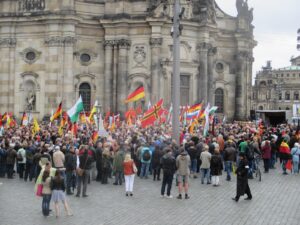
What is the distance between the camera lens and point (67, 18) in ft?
148

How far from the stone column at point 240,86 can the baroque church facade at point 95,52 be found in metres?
5.14

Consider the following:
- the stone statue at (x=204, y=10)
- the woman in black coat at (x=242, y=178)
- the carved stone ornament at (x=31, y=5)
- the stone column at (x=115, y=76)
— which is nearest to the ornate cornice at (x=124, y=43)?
the stone column at (x=115, y=76)

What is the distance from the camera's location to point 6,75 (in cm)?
4722

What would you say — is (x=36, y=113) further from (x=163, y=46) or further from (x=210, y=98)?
(x=210, y=98)

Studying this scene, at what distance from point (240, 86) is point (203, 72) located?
6.29 metres

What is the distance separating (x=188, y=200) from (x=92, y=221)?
4416mm

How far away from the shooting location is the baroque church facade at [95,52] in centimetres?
4591

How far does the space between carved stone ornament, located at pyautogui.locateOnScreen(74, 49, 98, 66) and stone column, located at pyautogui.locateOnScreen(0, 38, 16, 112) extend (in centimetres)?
550

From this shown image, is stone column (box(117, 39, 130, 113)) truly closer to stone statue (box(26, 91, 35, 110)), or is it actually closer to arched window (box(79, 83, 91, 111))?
arched window (box(79, 83, 91, 111))

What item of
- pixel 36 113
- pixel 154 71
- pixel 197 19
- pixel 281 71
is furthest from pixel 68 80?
pixel 281 71

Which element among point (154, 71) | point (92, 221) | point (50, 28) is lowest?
point (92, 221)

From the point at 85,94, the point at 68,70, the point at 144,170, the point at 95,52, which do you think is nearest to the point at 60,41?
the point at 68,70

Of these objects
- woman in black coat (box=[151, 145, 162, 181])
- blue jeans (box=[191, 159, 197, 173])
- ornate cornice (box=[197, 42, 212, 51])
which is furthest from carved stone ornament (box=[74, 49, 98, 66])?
woman in black coat (box=[151, 145, 162, 181])

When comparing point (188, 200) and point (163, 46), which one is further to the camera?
point (163, 46)
